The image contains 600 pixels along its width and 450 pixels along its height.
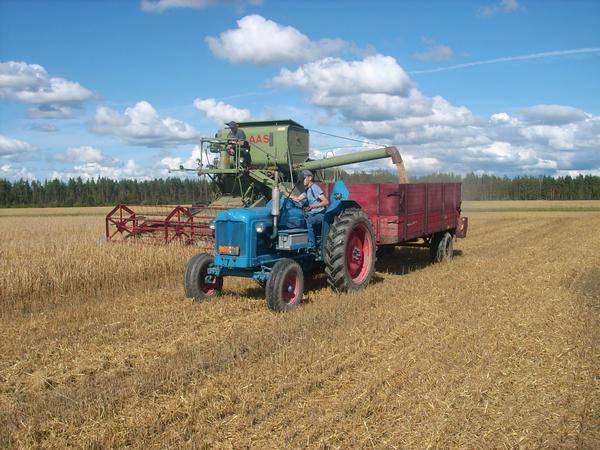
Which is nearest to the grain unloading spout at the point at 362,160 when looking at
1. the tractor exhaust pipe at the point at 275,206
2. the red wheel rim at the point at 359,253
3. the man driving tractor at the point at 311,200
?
the red wheel rim at the point at 359,253

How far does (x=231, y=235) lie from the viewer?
720 cm

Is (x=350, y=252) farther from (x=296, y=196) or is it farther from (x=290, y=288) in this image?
(x=290, y=288)

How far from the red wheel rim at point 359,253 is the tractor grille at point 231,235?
1849mm

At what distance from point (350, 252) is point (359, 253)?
0.80 feet

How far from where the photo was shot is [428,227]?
10.8 m

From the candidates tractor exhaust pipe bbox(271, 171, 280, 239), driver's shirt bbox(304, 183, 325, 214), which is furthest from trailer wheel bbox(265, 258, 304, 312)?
driver's shirt bbox(304, 183, 325, 214)

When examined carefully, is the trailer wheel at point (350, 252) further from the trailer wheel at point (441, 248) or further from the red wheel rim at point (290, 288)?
the trailer wheel at point (441, 248)

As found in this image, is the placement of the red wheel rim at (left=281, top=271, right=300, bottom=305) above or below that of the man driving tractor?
below

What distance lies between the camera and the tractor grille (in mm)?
7129

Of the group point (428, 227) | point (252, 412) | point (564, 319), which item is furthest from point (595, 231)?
point (252, 412)

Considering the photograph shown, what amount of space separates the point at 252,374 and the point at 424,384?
1.41 metres

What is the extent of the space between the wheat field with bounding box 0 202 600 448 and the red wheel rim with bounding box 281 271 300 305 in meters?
0.28

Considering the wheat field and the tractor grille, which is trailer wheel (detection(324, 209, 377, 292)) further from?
the tractor grille

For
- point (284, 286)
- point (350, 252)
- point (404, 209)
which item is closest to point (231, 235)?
point (284, 286)
